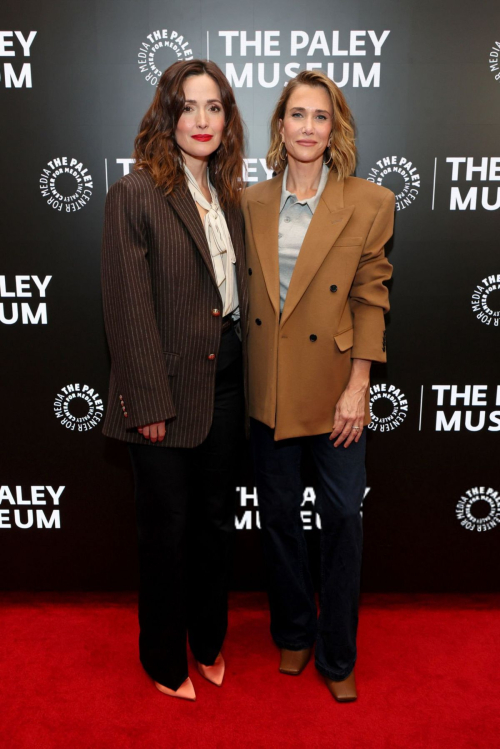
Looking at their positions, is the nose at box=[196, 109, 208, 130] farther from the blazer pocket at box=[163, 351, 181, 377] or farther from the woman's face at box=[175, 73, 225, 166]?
the blazer pocket at box=[163, 351, 181, 377]

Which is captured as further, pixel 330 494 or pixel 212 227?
pixel 330 494

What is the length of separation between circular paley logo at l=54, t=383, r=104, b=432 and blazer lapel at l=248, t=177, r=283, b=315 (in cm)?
99

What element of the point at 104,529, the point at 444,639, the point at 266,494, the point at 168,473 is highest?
the point at 168,473

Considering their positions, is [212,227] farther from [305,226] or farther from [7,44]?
[7,44]

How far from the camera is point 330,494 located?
1.94 metres

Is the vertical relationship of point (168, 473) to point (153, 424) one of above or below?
below

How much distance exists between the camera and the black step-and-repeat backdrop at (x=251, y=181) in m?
2.20

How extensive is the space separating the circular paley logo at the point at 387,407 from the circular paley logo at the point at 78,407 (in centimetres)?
109

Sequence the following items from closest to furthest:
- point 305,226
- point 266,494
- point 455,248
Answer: point 305,226 < point 266,494 < point 455,248

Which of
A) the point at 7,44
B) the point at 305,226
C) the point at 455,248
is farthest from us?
the point at 455,248

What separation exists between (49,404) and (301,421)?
1115mm

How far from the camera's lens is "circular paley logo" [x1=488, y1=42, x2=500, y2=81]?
7.20 ft

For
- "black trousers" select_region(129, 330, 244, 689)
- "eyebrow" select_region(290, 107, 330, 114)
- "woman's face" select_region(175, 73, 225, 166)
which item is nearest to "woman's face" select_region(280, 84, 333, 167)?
"eyebrow" select_region(290, 107, 330, 114)

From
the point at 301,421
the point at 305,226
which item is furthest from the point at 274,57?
the point at 301,421
